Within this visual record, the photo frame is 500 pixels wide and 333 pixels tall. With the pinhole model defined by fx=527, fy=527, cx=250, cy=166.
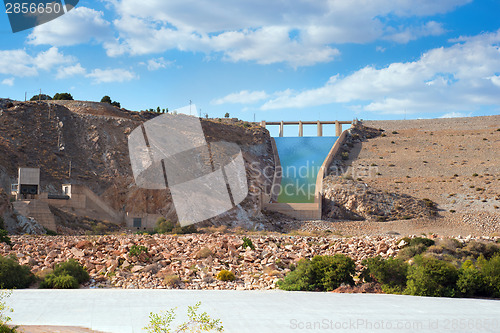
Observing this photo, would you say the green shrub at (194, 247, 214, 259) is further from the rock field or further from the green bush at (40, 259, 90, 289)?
the green bush at (40, 259, 90, 289)

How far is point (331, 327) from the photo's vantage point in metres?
8.64

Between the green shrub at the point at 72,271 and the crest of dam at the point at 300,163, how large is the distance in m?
35.2

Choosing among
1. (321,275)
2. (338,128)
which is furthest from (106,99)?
(321,275)

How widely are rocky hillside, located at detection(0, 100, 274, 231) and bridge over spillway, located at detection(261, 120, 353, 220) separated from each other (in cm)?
219

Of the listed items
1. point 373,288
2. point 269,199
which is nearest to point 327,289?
point 373,288

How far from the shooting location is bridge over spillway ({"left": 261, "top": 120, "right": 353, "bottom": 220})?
46125 mm

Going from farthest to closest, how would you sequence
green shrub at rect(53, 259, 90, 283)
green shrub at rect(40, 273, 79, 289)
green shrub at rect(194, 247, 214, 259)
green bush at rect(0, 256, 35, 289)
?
green shrub at rect(194, 247, 214, 259) < green shrub at rect(53, 259, 90, 283) < green shrub at rect(40, 273, 79, 289) < green bush at rect(0, 256, 35, 289)

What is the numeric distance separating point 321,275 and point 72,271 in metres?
7.29

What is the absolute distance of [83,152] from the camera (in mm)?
45250

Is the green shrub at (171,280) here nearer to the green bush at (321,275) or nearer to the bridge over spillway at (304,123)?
the green bush at (321,275)

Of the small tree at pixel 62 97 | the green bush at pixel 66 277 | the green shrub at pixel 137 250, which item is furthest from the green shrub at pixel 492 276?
the small tree at pixel 62 97

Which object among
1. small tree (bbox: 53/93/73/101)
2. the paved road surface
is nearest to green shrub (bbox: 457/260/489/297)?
the paved road surface

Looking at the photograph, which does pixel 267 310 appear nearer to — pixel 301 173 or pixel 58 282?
pixel 58 282

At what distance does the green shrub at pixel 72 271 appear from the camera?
1532cm
